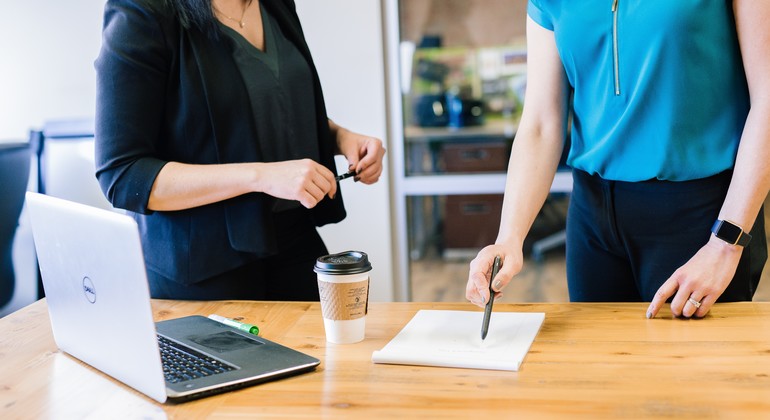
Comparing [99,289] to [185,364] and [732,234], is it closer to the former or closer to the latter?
[185,364]

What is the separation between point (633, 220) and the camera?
1521mm

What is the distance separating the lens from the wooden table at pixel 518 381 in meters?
1.04

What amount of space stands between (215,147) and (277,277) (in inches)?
12.8

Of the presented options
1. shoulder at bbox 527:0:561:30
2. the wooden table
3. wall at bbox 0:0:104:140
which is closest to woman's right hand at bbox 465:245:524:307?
the wooden table

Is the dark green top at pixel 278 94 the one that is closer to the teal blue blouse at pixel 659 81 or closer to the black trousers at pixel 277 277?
the black trousers at pixel 277 277

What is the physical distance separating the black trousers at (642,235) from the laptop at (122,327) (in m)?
0.66

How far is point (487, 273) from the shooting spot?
1.39 m

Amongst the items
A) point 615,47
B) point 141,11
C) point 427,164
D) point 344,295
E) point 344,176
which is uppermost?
point 141,11

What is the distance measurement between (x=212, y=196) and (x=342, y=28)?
5.70 ft

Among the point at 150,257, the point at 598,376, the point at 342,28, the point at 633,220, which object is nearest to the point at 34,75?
the point at 342,28

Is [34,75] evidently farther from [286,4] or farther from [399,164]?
[286,4]

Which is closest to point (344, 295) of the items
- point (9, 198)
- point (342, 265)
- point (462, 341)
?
point (342, 265)

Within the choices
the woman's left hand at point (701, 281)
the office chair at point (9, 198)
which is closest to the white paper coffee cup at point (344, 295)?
the woman's left hand at point (701, 281)

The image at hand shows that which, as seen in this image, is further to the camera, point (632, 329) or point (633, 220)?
point (633, 220)
